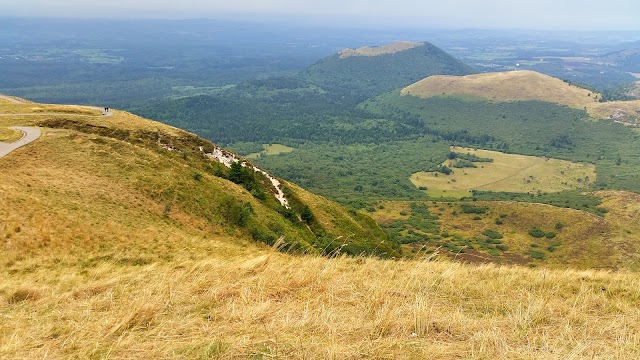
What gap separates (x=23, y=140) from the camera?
3656cm

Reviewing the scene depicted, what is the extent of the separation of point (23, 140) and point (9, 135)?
2.60 m

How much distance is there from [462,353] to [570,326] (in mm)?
3042

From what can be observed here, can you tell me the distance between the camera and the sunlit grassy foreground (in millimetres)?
6086

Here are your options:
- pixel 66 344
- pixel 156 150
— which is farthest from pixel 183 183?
pixel 66 344

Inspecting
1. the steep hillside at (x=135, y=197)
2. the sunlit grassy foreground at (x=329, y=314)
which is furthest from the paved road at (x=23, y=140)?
the sunlit grassy foreground at (x=329, y=314)

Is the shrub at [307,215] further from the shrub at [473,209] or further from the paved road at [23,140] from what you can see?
the shrub at [473,209]

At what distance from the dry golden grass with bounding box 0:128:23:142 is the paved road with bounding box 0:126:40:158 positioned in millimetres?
463

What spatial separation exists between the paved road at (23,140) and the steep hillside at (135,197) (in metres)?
0.88

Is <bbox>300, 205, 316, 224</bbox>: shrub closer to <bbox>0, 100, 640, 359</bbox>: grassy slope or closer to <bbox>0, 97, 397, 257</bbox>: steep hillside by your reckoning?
<bbox>0, 97, 397, 257</bbox>: steep hillside

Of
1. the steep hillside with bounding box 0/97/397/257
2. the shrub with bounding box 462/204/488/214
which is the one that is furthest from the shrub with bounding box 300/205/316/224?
the shrub with bounding box 462/204/488/214

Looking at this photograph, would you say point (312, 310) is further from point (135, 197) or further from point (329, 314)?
point (135, 197)

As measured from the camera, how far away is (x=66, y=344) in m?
6.46

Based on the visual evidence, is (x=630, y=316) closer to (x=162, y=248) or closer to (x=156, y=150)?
(x=162, y=248)

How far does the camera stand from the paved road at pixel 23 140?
107ft
